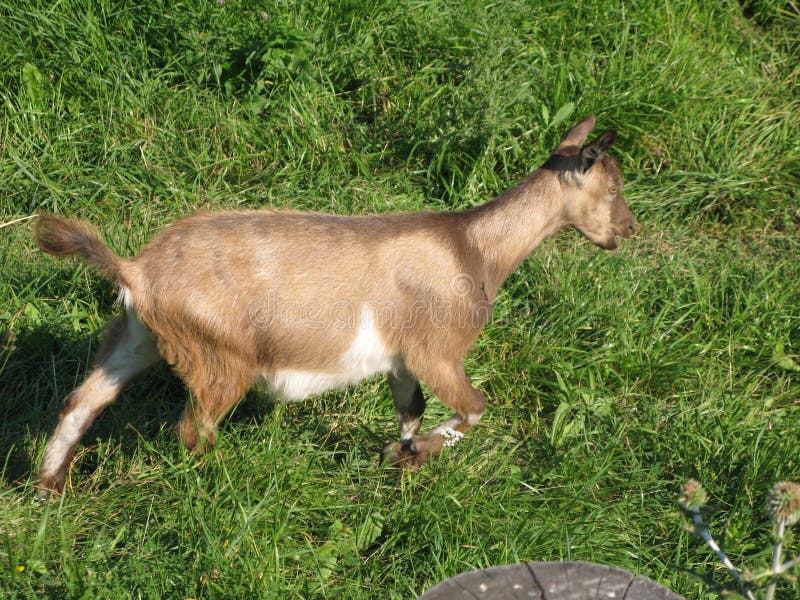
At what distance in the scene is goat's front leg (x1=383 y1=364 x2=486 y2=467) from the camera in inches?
147

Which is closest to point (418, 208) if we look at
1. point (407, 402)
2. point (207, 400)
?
point (407, 402)

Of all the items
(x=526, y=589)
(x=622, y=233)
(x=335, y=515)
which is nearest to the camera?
(x=526, y=589)

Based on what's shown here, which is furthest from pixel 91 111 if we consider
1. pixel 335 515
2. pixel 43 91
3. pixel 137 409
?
pixel 335 515

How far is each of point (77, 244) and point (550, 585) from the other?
1986 mm

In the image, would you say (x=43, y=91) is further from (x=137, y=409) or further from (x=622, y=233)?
(x=622, y=233)

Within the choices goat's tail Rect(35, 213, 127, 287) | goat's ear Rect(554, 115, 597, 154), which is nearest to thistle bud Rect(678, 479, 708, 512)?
goat's tail Rect(35, 213, 127, 287)

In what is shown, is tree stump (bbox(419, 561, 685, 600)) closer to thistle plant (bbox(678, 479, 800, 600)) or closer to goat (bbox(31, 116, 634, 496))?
thistle plant (bbox(678, 479, 800, 600))

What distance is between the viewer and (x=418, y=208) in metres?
5.11

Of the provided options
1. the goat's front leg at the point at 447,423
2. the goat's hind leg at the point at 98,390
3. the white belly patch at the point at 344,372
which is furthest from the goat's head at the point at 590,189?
the goat's hind leg at the point at 98,390

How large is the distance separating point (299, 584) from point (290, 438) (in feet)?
2.84

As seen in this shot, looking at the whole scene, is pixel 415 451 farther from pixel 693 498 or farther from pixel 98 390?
pixel 693 498

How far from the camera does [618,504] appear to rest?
11.7ft

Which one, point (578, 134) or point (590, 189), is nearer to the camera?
point (590, 189)

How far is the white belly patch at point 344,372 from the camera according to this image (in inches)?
141
